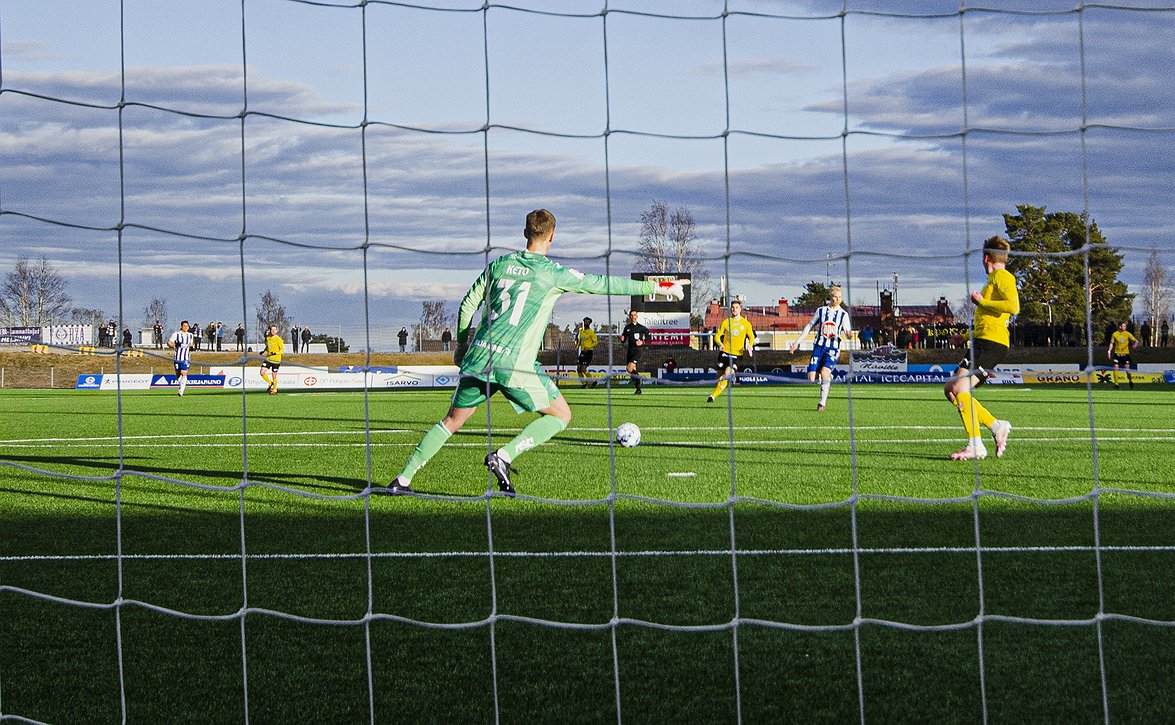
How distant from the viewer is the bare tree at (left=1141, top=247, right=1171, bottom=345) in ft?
19.8

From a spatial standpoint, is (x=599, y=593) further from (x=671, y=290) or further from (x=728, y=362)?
(x=671, y=290)

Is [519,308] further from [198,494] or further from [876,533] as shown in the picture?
[198,494]

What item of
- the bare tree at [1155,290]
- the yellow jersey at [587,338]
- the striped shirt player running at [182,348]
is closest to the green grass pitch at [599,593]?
the striped shirt player running at [182,348]

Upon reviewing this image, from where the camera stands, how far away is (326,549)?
19.7ft

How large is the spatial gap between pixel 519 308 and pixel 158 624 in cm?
294

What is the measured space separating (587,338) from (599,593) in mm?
24246

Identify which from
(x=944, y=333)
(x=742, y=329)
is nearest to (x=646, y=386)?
(x=944, y=333)

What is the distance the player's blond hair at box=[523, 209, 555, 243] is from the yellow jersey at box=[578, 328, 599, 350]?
20.9m

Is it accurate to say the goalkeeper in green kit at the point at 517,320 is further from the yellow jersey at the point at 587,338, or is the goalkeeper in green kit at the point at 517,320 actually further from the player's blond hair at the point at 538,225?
the yellow jersey at the point at 587,338

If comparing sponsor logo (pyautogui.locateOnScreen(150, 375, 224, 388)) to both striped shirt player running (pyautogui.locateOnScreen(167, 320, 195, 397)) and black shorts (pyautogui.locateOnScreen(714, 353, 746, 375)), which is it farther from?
black shorts (pyautogui.locateOnScreen(714, 353, 746, 375))

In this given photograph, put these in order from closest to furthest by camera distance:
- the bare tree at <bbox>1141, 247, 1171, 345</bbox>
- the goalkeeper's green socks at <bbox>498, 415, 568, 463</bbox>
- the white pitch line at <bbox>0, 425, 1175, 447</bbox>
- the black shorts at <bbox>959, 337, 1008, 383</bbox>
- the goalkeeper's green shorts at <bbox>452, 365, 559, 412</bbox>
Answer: the bare tree at <bbox>1141, 247, 1171, 345</bbox>, the goalkeeper's green shorts at <bbox>452, 365, 559, 412</bbox>, the goalkeeper's green socks at <bbox>498, 415, 568, 463</bbox>, the black shorts at <bbox>959, 337, 1008, 383</bbox>, the white pitch line at <bbox>0, 425, 1175, 447</bbox>

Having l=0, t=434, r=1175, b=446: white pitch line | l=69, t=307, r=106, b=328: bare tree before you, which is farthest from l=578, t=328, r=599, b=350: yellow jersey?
l=69, t=307, r=106, b=328: bare tree

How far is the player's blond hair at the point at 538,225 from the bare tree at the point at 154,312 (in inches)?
77.3

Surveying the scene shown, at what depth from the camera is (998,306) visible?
24.0 feet
